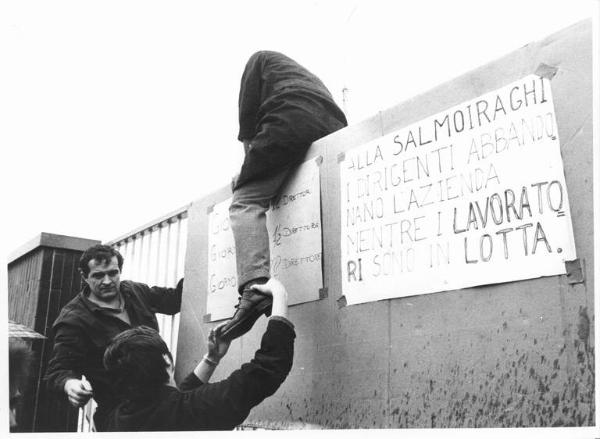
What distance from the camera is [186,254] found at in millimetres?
2125

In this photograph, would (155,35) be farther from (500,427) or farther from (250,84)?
(500,427)

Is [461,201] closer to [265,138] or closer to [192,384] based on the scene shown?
[265,138]

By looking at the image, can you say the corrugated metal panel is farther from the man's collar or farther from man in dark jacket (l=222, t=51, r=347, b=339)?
man in dark jacket (l=222, t=51, r=347, b=339)

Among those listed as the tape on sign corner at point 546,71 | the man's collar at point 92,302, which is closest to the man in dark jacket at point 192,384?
the man's collar at point 92,302

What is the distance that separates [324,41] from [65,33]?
0.79 meters

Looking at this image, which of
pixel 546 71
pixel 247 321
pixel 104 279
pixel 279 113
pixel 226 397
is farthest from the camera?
pixel 104 279

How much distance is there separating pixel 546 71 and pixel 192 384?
121 centimetres

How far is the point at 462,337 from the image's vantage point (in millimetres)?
1266

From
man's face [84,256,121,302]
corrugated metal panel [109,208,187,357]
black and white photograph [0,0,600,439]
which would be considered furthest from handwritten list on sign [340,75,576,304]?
man's face [84,256,121,302]

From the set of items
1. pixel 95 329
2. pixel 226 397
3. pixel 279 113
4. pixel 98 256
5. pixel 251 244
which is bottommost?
pixel 226 397

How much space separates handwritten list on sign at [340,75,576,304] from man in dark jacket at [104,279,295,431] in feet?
0.70

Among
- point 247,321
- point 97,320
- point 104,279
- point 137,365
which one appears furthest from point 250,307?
point 104,279

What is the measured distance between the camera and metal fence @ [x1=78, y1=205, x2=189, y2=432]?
2.18 meters

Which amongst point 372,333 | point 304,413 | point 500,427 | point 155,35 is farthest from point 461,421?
point 155,35
